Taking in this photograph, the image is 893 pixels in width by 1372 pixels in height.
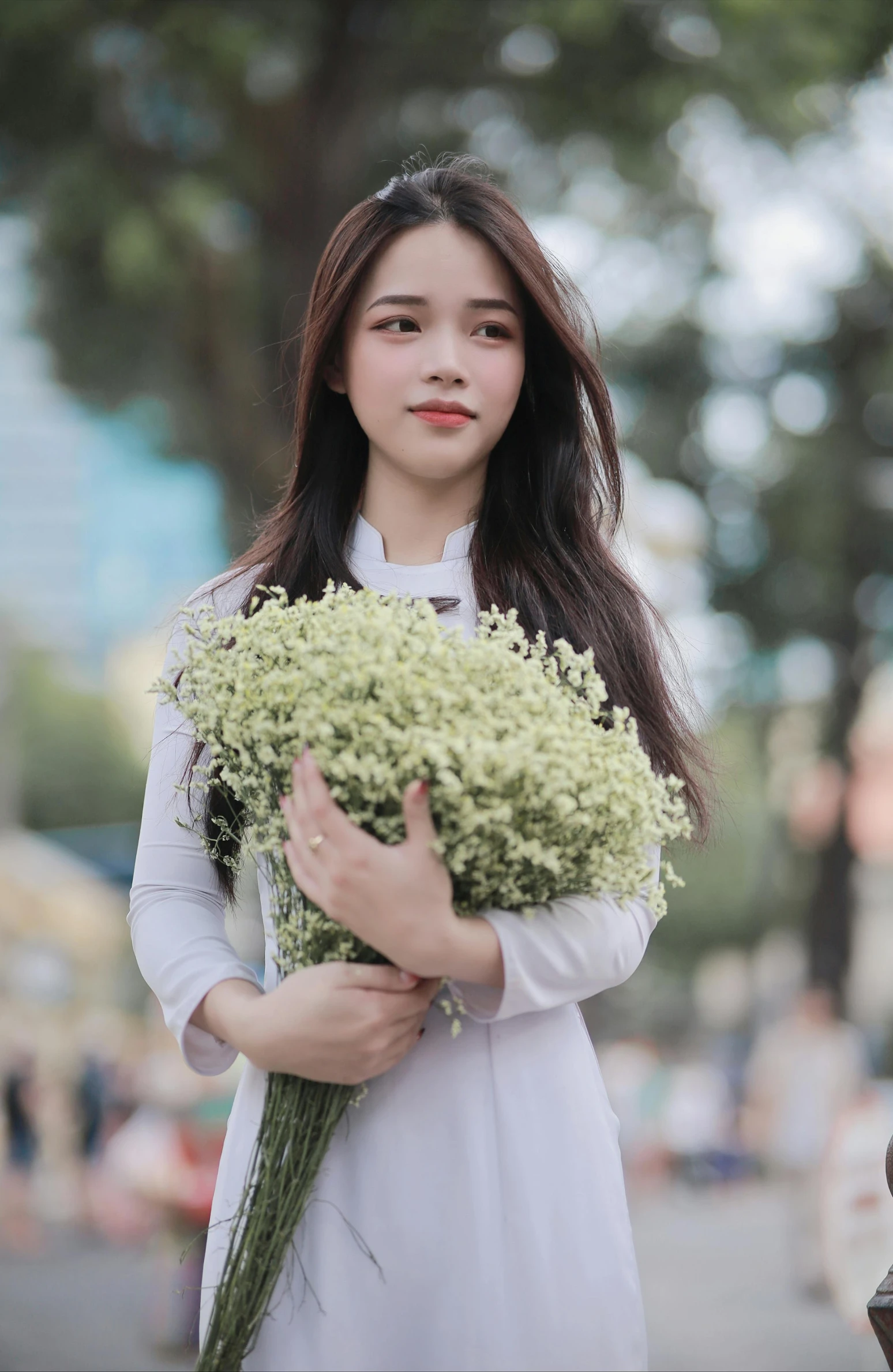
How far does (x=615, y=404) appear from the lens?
347 centimetres

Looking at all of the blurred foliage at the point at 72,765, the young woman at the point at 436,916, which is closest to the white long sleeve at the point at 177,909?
the young woman at the point at 436,916

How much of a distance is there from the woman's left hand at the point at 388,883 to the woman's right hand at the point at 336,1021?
52mm

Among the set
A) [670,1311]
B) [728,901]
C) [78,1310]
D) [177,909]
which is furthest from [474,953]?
[728,901]

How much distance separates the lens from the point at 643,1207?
11.5 meters

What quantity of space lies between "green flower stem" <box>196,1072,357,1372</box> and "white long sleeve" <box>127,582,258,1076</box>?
140 millimetres

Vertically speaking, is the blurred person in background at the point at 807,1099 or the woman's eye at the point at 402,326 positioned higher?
the woman's eye at the point at 402,326

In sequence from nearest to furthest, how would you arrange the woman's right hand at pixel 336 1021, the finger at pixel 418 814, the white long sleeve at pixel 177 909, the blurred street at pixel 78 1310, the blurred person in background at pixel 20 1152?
the finger at pixel 418 814
the woman's right hand at pixel 336 1021
the white long sleeve at pixel 177 909
the blurred street at pixel 78 1310
the blurred person in background at pixel 20 1152

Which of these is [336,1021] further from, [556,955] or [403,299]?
[403,299]

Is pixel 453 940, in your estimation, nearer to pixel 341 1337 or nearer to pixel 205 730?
pixel 205 730

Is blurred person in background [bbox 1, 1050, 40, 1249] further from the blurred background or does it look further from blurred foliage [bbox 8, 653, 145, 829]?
blurred foliage [bbox 8, 653, 145, 829]

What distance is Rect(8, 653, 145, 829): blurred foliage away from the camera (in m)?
33.7

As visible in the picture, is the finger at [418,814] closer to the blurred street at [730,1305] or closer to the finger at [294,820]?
the finger at [294,820]

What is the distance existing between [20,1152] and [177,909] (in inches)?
364

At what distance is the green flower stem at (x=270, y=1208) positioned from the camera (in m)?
1.54
